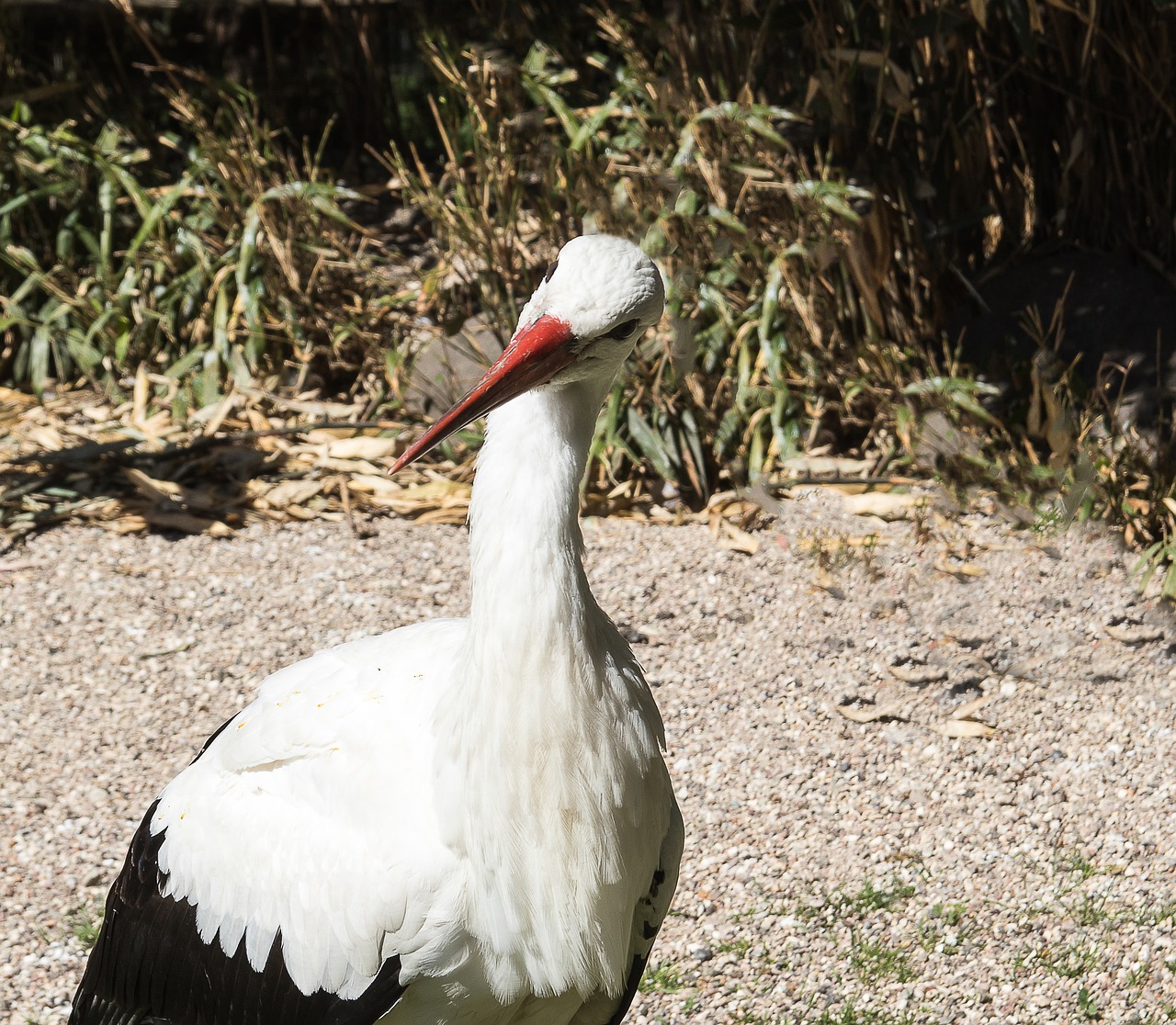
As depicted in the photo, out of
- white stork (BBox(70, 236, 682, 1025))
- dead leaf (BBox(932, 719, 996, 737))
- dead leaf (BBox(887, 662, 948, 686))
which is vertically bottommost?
dead leaf (BBox(932, 719, 996, 737))

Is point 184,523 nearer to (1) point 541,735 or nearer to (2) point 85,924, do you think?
(2) point 85,924

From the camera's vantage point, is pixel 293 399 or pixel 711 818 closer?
pixel 711 818

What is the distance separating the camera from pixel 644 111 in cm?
503

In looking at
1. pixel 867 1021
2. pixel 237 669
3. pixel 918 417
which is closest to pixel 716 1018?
pixel 867 1021

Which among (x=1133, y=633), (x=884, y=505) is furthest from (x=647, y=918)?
(x=884, y=505)

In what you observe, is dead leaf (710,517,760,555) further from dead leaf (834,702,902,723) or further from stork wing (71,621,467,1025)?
stork wing (71,621,467,1025)

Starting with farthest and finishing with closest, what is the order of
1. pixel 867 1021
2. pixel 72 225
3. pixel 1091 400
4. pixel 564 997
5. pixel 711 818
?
pixel 72 225 → pixel 1091 400 → pixel 711 818 → pixel 867 1021 → pixel 564 997

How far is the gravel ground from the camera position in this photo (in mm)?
2844

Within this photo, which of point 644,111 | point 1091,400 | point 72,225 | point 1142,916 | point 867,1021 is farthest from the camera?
point 72,225

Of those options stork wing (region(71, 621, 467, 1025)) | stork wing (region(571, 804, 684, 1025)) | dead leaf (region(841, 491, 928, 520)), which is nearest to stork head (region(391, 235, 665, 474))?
stork wing (region(71, 621, 467, 1025))

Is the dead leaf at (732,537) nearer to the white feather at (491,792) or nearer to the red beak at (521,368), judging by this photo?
the white feather at (491,792)

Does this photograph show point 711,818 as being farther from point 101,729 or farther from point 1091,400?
point 1091,400

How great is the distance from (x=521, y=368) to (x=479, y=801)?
0.63 m

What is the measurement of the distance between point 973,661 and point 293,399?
2.89m
